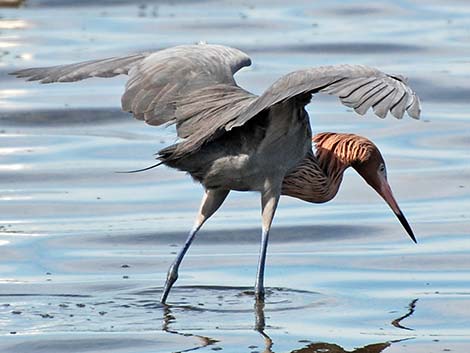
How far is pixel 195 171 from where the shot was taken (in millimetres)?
8641

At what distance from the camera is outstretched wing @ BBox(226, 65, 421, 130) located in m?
7.28

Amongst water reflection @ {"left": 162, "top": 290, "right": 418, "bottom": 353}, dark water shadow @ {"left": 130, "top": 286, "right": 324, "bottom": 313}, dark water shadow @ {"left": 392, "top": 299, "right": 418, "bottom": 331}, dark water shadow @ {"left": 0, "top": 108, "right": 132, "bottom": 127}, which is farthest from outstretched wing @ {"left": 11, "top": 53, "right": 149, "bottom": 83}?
dark water shadow @ {"left": 0, "top": 108, "right": 132, "bottom": 127}

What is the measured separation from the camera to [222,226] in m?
10.9

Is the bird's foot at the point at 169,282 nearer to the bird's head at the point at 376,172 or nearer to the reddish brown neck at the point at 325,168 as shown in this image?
the reddish brown neck at the point at 325,168

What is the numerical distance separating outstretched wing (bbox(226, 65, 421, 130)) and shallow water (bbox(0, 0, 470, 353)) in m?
1.18

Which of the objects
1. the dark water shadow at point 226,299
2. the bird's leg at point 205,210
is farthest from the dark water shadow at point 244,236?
the bird's leg at point 205,210

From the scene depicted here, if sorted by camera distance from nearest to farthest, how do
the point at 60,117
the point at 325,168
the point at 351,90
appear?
the point at 351,90
the point at 325,168
the point at 60,117

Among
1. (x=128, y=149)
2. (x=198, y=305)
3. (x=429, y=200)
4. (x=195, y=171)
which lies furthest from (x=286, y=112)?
(x=128, y=149)

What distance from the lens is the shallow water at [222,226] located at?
26.8ft

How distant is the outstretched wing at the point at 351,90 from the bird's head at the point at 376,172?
1.88 meters

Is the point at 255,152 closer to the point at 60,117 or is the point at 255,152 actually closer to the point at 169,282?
the point at 169,282

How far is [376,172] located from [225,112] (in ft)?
6.00

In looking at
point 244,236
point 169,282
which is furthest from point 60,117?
point 169,282

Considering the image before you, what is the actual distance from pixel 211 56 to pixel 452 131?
5285 mm
